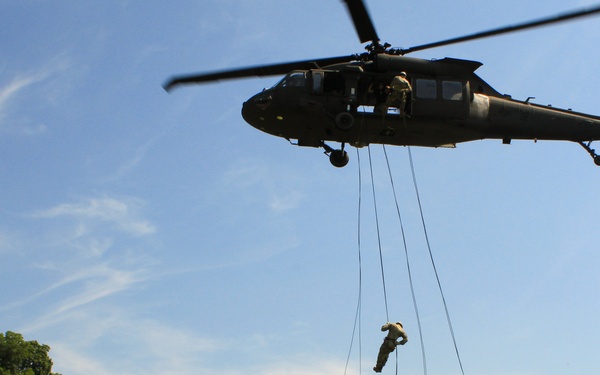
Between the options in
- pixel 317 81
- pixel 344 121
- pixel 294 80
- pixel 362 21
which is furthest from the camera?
pixel 362 21

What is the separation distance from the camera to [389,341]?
21234 millimetres

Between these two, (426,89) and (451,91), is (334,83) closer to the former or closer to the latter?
(426,89)

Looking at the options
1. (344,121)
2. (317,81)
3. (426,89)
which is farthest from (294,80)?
(426,89)

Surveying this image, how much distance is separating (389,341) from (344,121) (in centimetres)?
603

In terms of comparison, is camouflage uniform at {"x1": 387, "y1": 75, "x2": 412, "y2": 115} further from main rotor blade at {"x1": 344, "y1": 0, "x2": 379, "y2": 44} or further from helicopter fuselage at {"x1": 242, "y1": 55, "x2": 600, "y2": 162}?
main rotor blade at {"x1": 344, "y1": 0, "x2": 379, "y2": 44}

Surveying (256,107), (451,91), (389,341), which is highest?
(451,91)

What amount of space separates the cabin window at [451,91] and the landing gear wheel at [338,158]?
3.20m

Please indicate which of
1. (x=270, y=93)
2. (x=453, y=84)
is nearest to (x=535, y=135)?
(x=453, y=84)

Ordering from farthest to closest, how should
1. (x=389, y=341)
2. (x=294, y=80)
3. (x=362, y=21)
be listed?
(x=362, y=21) → (x=294, y=80) → (x=389, y=341)

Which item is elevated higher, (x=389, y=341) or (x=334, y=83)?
(x=334, y=83)

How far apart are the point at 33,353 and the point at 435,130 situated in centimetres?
5568

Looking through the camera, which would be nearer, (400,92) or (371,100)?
(400,92)

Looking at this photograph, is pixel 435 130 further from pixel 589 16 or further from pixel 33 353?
pixel 33 353

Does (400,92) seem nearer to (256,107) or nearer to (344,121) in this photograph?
(344,121)
